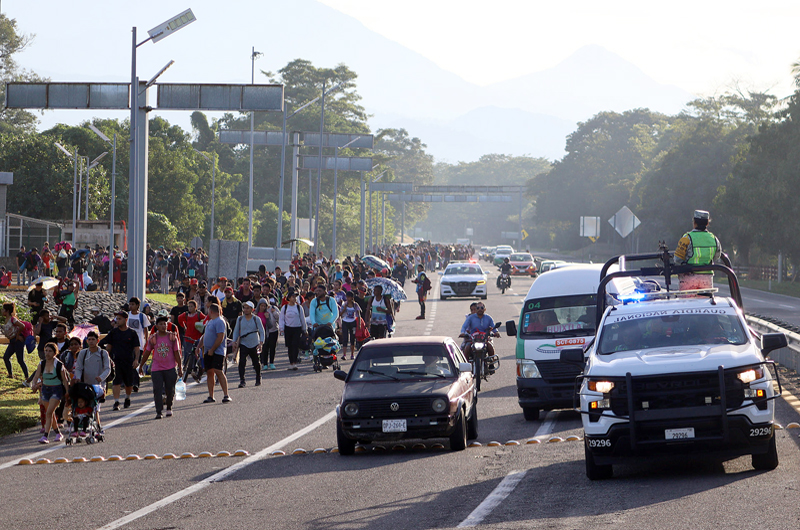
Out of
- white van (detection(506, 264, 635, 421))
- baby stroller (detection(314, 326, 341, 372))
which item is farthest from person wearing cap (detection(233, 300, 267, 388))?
white van (detection(506, 264, 635, 421))

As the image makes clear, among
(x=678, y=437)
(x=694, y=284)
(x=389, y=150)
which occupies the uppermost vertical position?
(x=389, y=150)

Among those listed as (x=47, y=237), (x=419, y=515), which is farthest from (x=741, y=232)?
(x=419, y=515)

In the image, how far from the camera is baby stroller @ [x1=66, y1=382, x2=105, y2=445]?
15438 millimetres

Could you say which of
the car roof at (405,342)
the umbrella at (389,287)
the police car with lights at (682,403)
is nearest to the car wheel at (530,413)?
the car roof at (405,342)

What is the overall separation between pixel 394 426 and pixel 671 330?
11.7 feet

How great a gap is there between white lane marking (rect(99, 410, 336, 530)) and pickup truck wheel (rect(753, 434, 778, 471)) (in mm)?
5666

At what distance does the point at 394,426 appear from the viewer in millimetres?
12797

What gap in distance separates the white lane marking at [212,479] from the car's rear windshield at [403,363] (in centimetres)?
148

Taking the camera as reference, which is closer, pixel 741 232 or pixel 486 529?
pixel 486 529

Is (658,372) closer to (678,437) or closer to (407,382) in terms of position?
(678,437)

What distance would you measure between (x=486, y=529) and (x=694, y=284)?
575 cm

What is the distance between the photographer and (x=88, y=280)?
40219 millimetres

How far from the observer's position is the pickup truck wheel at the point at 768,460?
33.9ft

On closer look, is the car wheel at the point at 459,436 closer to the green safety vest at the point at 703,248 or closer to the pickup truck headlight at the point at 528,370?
the pickup truck headlight at the point at 528,370
